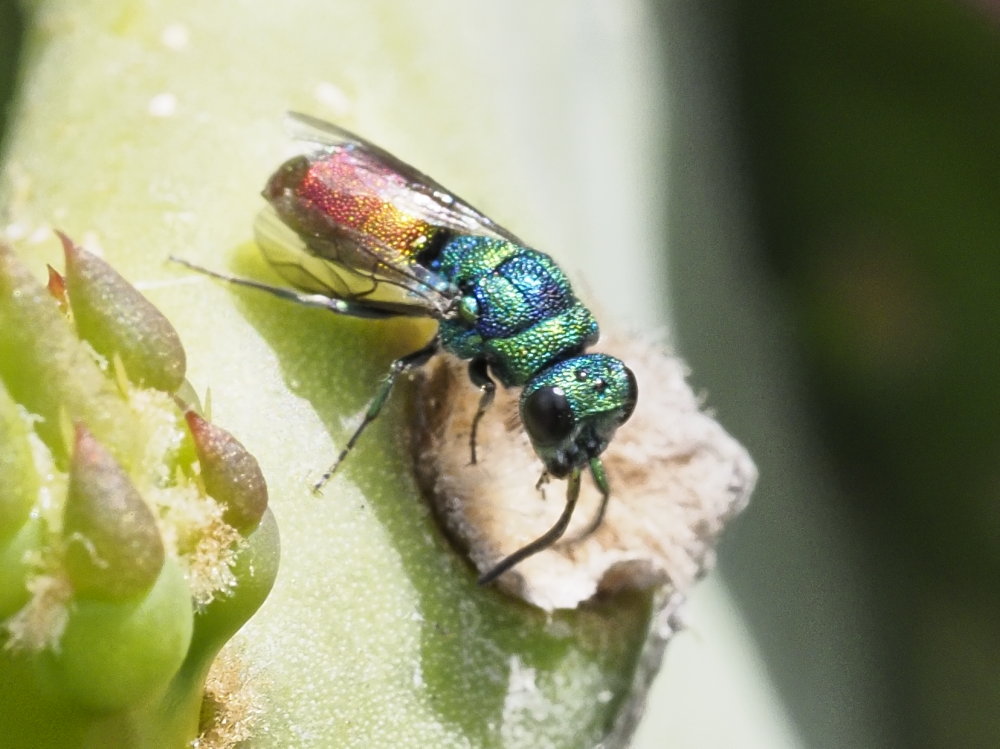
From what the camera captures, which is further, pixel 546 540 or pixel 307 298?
pixel 307 298

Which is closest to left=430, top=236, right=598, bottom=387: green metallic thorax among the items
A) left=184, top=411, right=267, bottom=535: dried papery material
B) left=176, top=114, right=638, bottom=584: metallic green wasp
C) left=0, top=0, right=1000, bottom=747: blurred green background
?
left=176, top=114, right=638, bottom=584: metallic green wasp

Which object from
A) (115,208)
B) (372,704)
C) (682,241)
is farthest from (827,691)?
(115,208)

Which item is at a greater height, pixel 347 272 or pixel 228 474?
pixel 228 474

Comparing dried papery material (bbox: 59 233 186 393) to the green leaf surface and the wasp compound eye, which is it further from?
the wasp compound eye

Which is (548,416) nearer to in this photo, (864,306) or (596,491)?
(596,491)

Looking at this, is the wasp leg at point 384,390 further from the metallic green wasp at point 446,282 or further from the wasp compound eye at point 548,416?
the wasp compound eye at point 548,416

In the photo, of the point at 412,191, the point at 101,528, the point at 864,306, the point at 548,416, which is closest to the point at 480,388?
the point at 548,416

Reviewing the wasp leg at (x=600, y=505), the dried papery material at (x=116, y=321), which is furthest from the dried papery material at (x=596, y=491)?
the dried papery material at (x=116, y=321)
